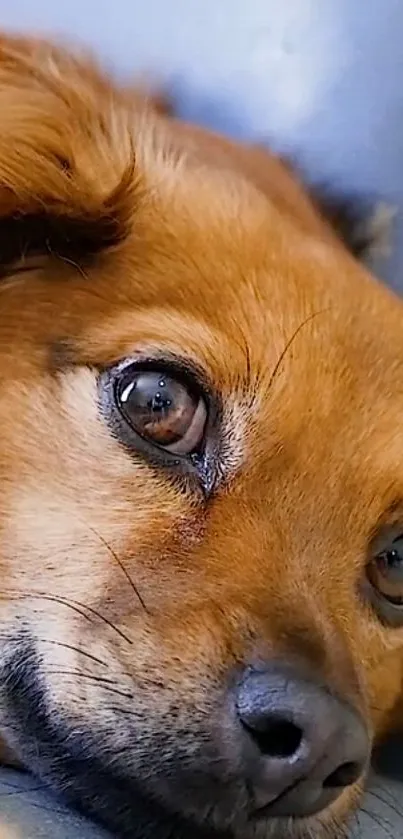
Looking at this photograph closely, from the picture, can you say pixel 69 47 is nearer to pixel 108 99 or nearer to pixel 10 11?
pixel 108 99

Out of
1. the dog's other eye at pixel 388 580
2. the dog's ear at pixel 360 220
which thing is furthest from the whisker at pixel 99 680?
the dog's ear at pixel 360 220

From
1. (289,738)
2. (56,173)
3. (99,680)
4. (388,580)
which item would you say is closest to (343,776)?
(289,738)

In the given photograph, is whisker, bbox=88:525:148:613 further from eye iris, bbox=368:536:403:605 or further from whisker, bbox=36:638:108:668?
eye iris, bbox=368:536:403:605

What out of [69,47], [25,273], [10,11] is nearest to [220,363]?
[25,273]

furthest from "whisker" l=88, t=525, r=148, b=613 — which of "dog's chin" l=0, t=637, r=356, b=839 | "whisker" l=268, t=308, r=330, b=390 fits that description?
"whisker" l=268, t=308, r=330, b=390

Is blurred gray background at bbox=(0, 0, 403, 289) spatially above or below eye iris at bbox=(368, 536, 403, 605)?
above

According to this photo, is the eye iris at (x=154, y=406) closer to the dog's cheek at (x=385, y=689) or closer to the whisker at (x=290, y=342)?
the whisker at (x=290, y=342)

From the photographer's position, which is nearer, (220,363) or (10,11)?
(220,363)

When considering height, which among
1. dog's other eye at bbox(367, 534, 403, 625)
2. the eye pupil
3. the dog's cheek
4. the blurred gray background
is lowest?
the dog's cheek
